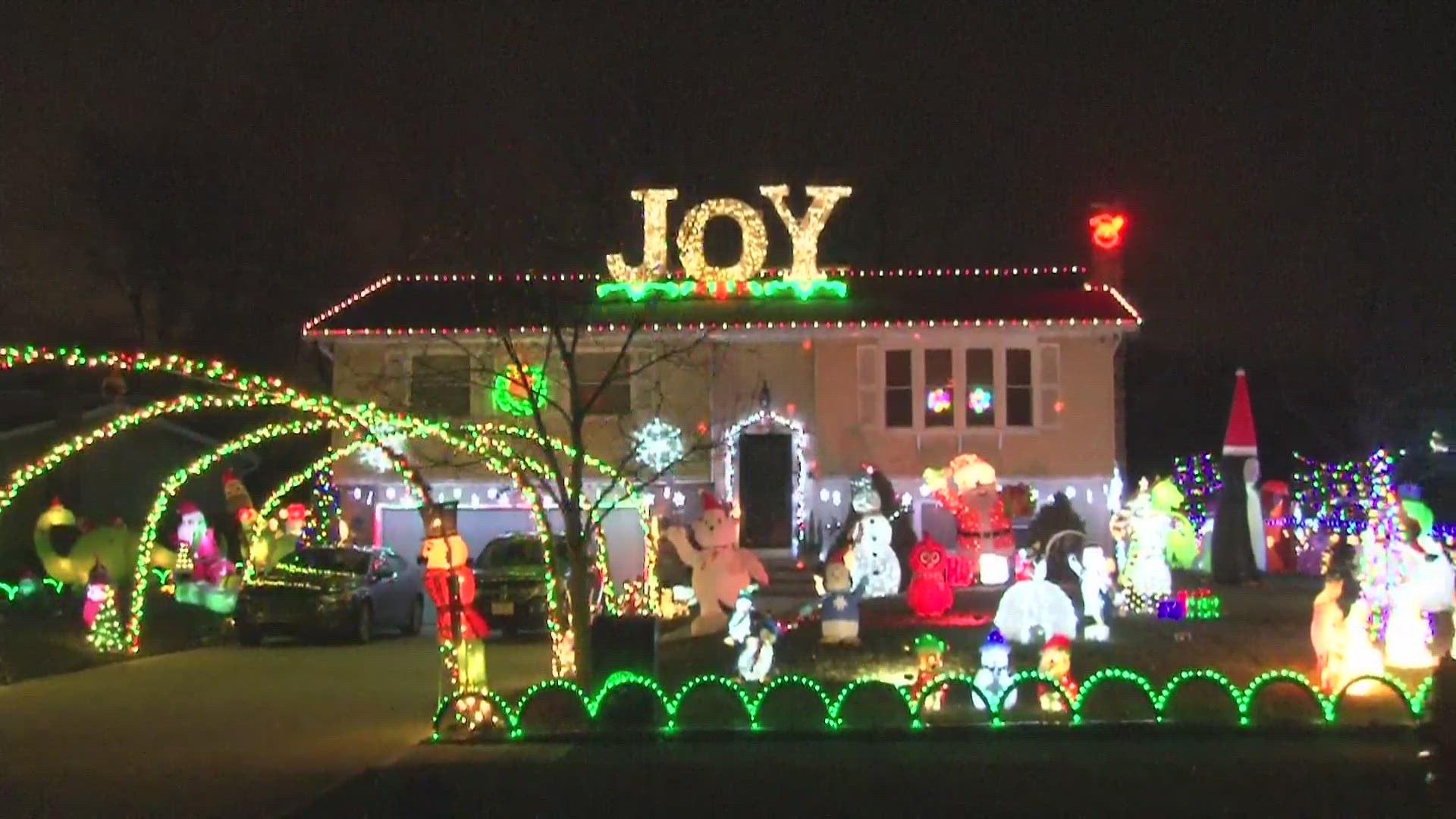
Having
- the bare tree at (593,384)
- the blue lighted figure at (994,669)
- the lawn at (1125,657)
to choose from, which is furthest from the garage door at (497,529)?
the blue lighted figure at (994,669)

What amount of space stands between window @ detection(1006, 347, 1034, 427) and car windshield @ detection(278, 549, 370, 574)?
12271 millimetres

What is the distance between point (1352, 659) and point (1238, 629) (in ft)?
15.1

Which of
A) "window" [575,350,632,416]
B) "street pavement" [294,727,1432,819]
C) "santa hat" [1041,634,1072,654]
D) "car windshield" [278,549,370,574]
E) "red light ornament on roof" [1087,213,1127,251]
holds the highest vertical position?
"red light ornament on roof" [1087,213,1127,251]

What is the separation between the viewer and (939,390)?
30.2 meters

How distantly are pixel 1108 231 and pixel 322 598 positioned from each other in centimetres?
1746

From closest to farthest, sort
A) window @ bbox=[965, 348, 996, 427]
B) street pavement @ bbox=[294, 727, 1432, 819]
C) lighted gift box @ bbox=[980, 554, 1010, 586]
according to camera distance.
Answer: street pavement @ bbox=[294, 727, 1432, 819], lighted gift box @ bbox=[980, 554, 1010, 586], window @ bbox=[965, 348, 996, 427]

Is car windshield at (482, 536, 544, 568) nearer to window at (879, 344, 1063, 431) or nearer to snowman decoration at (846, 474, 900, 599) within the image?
snowman decoration at (846, 474, 900, 599)

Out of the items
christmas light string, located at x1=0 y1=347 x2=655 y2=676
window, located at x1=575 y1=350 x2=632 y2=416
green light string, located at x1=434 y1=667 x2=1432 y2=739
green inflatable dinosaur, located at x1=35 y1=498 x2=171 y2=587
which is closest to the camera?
green light string, located at x1=434 y1=667 x2=1432 y2=739

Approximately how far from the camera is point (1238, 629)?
19.0 meters

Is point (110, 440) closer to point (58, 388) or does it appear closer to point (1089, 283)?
point (58, 388)

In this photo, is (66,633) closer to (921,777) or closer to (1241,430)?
(921,777)

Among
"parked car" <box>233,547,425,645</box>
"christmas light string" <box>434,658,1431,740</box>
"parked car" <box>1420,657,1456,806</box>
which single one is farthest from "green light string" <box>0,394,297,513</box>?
"parked car" <box>1420,657,1456,806</box>

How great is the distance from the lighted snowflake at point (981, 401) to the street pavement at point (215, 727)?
456 inches

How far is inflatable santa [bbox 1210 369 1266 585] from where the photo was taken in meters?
25.5
